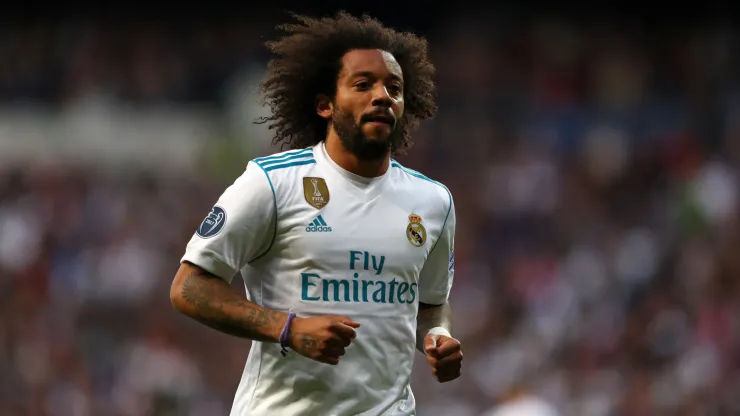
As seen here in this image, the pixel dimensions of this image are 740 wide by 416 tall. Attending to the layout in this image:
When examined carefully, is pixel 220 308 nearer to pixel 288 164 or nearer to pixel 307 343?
pixel 307 343

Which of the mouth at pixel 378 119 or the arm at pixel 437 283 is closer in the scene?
the mouth at pixel 378 119

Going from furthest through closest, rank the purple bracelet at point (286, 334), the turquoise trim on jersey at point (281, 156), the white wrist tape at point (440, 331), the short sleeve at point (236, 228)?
the white wrist tape at point (440, 331) → the turquoise trim on jersey at point (281, 156) → the short sleeve at point (236, 228) → the purple bracelet at point (286, 334)

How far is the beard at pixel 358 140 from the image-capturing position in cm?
471

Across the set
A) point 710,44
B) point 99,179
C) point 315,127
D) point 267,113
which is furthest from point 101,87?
point 315,127

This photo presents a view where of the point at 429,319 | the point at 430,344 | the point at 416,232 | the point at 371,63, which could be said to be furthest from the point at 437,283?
the point at 371,63

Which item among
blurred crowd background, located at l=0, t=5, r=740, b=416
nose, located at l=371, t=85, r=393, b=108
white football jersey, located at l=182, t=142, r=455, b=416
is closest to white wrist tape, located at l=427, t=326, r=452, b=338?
white football jersey, located at l=182, t=142, r=455, b=416

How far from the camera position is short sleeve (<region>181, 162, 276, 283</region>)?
4426 mm

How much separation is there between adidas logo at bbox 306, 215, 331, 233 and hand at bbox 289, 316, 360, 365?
0.43 metres

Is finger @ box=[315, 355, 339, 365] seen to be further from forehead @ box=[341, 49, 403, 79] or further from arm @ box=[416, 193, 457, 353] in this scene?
forehead @ box=[341, 49, 403, 79]

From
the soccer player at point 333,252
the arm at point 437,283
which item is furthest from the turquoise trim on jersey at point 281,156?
the arm at point 437,283

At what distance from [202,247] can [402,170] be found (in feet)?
3.14

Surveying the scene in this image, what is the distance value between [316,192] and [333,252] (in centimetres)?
24

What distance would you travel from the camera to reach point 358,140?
15.5 ft

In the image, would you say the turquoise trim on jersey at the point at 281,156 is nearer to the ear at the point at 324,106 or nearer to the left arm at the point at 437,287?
the ear at the point at 324,106
